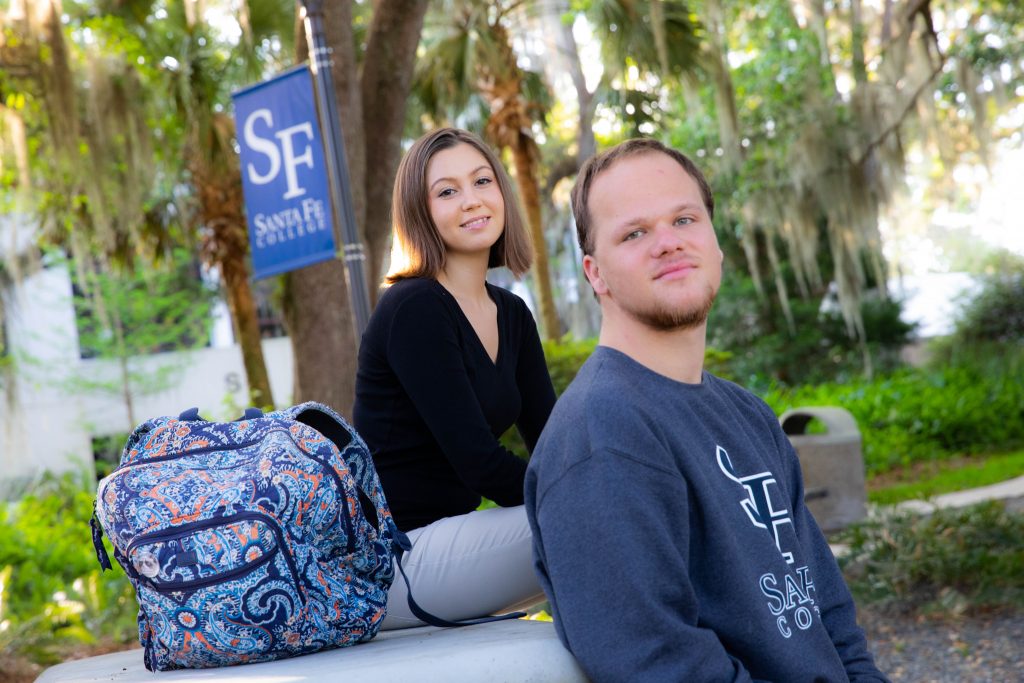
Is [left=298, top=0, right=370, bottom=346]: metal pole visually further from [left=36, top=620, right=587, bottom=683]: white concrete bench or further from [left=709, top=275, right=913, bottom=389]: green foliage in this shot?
[left=709, top=275, right=913, bottom=389]: green foliage

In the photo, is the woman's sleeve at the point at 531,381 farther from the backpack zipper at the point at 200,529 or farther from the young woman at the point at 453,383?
the backpack zipper at the point at 200,529

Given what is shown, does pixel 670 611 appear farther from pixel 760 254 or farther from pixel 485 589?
pixel 760 254

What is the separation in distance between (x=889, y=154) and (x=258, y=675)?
11.9 m

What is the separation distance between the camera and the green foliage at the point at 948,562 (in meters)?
5.09

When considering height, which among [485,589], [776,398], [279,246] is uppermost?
[279,246]

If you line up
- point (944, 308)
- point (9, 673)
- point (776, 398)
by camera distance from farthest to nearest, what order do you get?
point (944, 308) < point (776, 398) < point (9, 673)

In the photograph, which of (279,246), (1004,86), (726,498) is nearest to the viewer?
(726,498)

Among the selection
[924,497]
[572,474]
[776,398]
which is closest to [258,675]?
[572,474]

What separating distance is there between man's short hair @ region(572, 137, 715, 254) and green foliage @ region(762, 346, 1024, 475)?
11.3m

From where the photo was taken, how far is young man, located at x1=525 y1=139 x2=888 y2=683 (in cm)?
164

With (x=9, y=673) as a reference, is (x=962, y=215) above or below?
above

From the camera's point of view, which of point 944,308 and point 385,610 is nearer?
point 385,610

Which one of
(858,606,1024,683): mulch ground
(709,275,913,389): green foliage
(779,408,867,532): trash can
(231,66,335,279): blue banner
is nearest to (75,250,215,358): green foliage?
(709,275,913,389): green foliage

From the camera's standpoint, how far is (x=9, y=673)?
493cm
